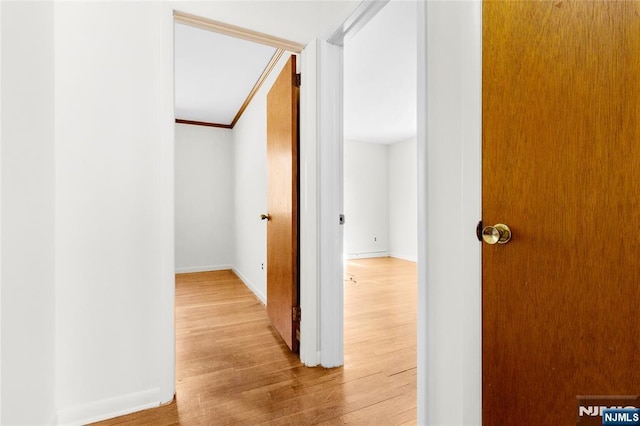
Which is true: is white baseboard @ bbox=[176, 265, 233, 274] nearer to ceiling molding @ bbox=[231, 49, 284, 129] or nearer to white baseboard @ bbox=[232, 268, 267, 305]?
white baseboard @ bbox=[232, 268, 267, 305]

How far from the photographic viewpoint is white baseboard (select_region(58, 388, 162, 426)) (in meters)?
1.39

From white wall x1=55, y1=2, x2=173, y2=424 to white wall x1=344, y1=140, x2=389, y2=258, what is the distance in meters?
4.72

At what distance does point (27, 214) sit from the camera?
45.3 inches

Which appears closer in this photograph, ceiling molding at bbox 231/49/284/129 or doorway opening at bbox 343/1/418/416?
doorway opening at bbox 343/1/418/416

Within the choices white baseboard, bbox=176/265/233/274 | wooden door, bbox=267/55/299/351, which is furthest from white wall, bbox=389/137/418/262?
wooden door, bbox=267/55/299/351

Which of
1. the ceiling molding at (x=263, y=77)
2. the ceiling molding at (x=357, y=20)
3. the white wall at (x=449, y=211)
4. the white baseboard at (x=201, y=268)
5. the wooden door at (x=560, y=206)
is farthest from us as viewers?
the white baseboard at (x=201, y=268)

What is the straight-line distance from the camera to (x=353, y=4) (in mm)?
1592

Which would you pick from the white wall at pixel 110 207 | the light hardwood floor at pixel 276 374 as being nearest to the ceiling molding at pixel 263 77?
the white wall at pixel 110 207

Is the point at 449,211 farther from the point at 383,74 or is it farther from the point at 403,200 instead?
the point at 403,200

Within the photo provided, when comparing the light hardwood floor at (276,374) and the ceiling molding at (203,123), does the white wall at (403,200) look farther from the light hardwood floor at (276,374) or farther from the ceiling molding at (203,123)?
the ceiling molding at (203,123)

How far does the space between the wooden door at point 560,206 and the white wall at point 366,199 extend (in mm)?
5148

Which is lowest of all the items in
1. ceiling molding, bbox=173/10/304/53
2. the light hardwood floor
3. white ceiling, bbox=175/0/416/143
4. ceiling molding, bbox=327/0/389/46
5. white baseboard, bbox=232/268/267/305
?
the light hardwood floor

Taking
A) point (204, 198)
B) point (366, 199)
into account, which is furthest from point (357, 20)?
point (366, 199)

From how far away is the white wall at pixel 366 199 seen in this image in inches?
241
